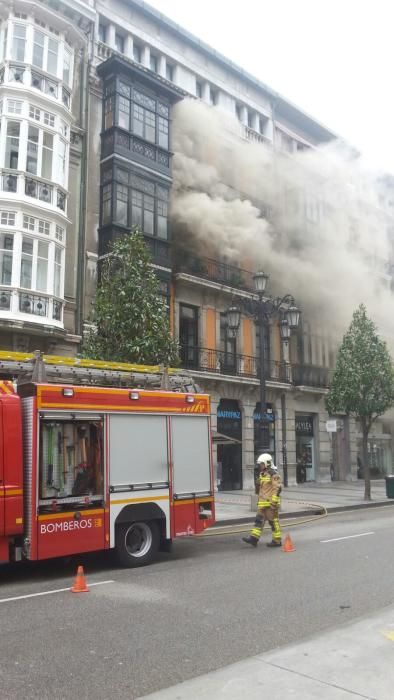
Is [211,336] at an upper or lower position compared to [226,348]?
upper

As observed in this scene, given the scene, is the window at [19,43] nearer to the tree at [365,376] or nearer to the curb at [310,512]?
the tree at [365,376]

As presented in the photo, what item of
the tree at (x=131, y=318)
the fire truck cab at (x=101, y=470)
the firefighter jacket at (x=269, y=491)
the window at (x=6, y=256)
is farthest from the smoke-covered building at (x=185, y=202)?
the fire truck cab at (x=101, y=470)

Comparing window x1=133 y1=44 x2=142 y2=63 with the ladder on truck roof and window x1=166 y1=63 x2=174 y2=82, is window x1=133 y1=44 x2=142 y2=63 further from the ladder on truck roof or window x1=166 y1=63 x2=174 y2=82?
the ladder on truck roof

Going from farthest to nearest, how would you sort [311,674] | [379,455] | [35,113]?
[379,455] → [35,113] → [311,674]

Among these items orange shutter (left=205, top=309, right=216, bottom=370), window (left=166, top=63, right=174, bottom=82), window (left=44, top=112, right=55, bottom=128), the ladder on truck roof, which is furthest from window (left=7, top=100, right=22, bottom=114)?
the ladder on truck roof

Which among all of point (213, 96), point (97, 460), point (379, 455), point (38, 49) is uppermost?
point (213, 96)

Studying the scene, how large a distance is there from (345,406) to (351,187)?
1071cm

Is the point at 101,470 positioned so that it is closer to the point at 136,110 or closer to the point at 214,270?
the point at 214,270

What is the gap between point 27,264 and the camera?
17.0 meters

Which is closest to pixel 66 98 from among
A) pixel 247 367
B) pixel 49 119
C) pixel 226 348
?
pixel 49 119

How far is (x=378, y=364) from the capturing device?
66.8 ft

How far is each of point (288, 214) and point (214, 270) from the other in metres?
4.09

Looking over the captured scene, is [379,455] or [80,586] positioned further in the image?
[379,455]

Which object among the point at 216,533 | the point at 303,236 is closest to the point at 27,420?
the point at 216,533
